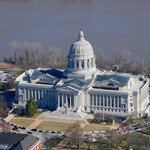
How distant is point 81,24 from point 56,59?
33.1 feet

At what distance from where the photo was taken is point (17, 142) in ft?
78.9

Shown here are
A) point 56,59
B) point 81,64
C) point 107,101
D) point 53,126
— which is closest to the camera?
point 53,126

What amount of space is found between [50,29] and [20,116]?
17.2 metres

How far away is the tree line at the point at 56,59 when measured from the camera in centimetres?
3703

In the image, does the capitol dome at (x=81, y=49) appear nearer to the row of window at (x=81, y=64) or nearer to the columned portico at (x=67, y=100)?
the row of window at (x=81, y=64)

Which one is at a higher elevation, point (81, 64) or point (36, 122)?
point (81, 64)

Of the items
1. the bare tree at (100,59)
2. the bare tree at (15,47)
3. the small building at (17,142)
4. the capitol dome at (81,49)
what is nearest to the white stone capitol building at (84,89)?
the capitol dome at (81,49)

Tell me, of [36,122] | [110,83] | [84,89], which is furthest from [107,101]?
[36,122]

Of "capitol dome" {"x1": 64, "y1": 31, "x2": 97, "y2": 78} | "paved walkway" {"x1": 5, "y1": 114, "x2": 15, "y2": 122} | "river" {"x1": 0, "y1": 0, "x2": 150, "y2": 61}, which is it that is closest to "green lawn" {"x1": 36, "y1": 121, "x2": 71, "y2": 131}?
"paved walkway" {"x1": 5, "y1": 114, "x2": 15, "y2": 122}

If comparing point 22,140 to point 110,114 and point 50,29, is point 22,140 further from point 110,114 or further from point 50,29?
point 50,29

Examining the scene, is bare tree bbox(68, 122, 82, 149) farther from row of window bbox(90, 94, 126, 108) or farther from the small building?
row of window bbox(90, 94, 126, 108)

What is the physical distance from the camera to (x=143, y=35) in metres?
44.2

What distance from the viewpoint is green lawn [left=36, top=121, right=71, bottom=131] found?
29.2 m

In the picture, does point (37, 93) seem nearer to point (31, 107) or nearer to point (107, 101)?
point (31, 107)
